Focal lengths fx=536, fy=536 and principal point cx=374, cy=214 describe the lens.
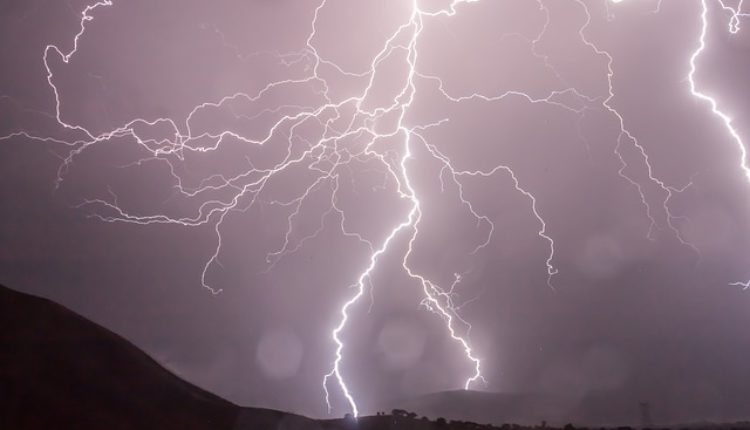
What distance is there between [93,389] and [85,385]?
0.15m

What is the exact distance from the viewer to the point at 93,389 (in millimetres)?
9469

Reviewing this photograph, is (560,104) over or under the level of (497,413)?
over

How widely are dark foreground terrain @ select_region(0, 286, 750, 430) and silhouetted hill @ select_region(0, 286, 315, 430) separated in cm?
1

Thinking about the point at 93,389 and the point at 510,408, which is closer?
the point at 93,389

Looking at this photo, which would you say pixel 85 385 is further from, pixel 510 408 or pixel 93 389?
pixel 510 408

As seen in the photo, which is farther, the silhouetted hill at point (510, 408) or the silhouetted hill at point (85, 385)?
the silhouetted hill at point (510, 408)

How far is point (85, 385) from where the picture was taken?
9.45 m

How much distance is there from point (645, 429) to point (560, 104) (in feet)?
32.6

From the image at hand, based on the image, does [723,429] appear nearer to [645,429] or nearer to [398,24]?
[645,429]

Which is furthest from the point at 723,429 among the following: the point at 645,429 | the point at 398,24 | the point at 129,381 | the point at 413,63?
the point at 129,381

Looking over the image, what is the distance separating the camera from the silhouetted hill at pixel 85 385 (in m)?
8.52

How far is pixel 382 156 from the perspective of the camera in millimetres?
13969

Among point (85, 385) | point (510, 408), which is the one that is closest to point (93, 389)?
point (85, 385)

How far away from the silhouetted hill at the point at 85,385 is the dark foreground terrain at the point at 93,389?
1cm
